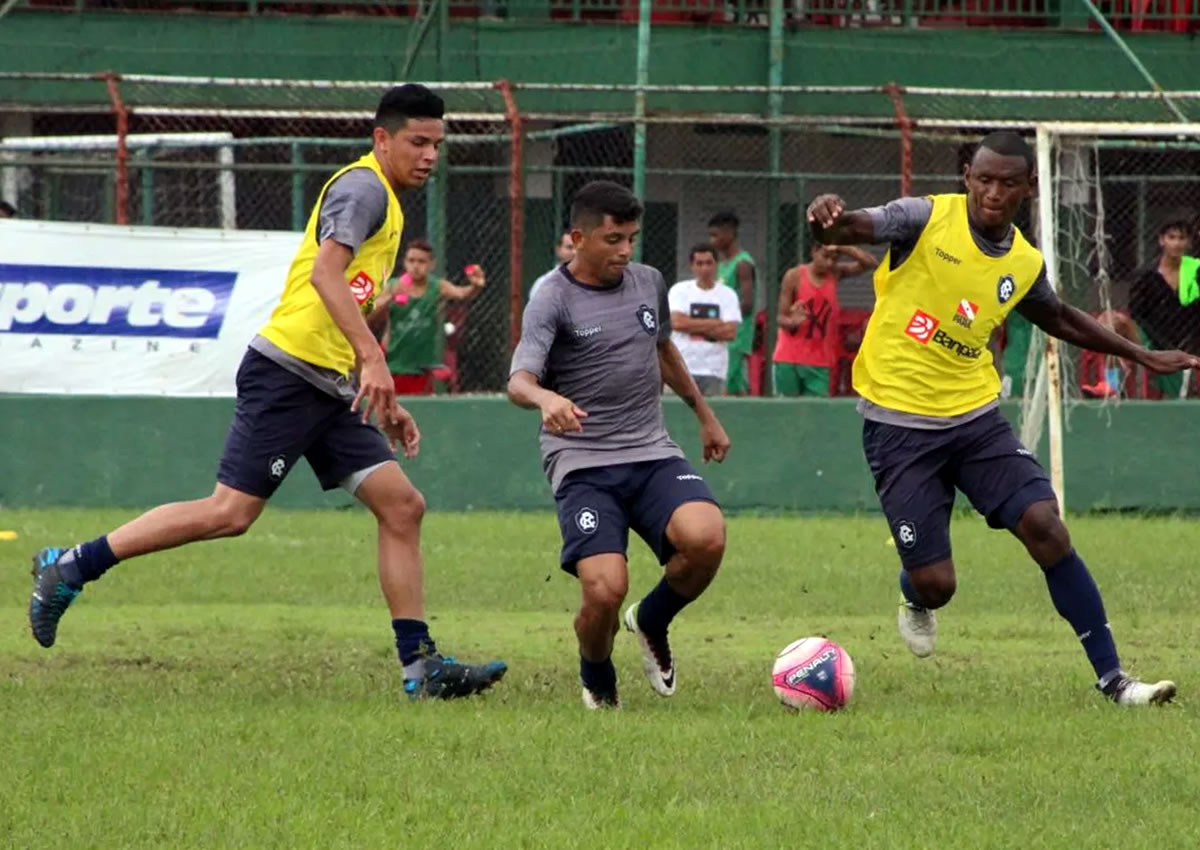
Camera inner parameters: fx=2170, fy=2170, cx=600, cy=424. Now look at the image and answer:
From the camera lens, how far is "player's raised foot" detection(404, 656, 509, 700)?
792 cm

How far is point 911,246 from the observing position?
8.24 m

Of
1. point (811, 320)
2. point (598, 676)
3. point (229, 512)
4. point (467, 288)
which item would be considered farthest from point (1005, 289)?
point (467, 288)

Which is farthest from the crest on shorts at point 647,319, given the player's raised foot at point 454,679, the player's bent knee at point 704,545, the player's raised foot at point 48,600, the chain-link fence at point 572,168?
the chain-link fence at point 572,168

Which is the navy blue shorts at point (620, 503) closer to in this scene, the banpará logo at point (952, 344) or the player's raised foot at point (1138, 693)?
the banpará logo at point (952, 344)

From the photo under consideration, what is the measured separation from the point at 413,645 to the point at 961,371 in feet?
7.69

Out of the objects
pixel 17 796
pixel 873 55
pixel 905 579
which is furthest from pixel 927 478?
pixel 873 55

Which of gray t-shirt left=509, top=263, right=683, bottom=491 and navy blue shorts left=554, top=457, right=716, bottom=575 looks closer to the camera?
navy blue shorts left=554, top=457, right=716, bottom=575

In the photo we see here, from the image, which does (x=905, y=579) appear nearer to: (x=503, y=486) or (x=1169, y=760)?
(x=1169, y=760)

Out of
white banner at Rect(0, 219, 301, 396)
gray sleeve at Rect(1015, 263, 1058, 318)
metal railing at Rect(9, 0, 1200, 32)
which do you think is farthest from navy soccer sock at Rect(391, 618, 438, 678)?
metal railing at Rect(9, 0, 1200, 32)

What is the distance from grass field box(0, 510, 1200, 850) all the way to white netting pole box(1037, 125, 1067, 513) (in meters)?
2.11

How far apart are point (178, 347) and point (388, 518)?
27.5ft

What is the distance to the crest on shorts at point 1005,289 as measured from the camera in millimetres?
8273

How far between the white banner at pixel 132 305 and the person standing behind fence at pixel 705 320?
122 inches

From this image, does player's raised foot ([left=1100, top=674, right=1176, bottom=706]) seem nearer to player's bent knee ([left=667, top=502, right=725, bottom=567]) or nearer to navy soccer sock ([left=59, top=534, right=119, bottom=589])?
player's bent knee ([left=667, top=502, right=725, bottom=567])
